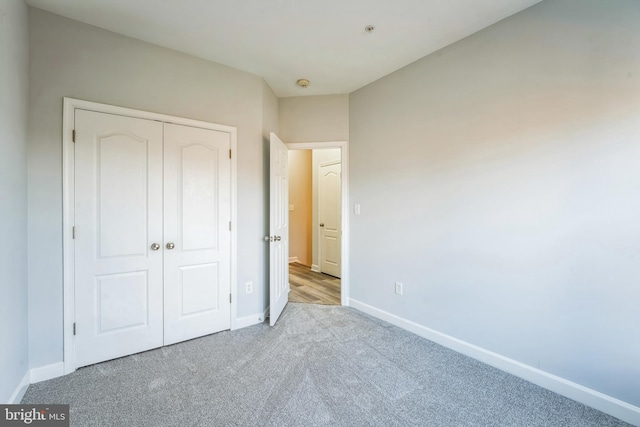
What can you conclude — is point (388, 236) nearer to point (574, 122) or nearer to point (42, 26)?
Answer: point (574, 122)

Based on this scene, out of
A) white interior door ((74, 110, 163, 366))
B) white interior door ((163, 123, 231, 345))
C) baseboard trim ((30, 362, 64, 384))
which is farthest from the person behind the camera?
white interior door ((163, 123, 231, 345))

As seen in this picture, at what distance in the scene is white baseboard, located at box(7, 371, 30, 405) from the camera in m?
1.60

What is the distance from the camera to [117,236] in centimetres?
219

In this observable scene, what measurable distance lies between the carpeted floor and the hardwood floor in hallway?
1.15 m

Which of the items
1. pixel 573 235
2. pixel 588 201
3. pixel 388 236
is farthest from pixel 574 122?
pixel 388 236

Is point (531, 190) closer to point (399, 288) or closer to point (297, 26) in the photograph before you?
point (399, 288)

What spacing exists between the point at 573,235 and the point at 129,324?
335cm

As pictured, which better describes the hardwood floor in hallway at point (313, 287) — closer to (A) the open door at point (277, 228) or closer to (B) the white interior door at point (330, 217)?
(B) the white interior door at point (330, 217)

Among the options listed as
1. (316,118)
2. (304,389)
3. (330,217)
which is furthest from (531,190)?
(330,217)

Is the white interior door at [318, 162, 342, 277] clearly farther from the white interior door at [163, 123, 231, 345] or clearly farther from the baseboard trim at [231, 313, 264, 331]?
the white interior door at [163, 123, 231, 345]

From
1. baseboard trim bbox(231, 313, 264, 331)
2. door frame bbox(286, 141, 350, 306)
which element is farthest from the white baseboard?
door frame bbox(286, 141, 350, 306)

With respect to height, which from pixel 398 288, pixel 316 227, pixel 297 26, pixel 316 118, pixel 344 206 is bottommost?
pixel 398 288

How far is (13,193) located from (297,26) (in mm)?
2224

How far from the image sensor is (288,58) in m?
2.59
